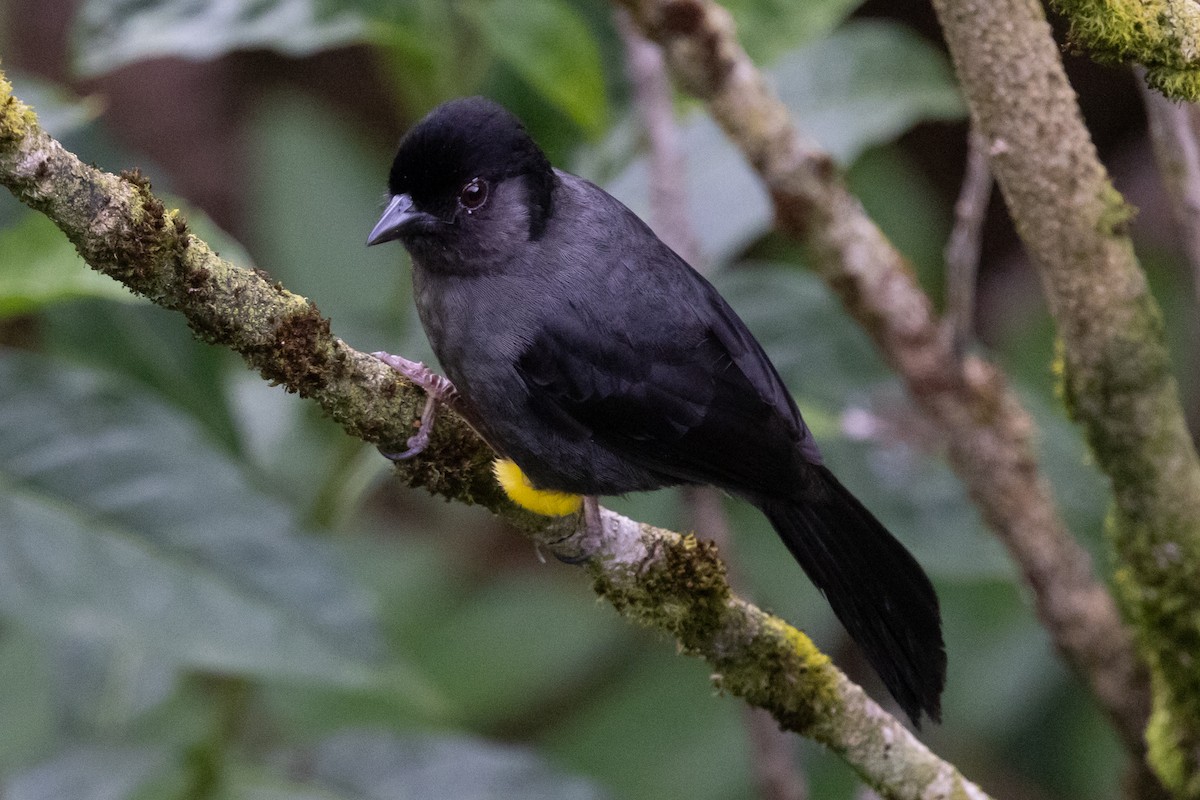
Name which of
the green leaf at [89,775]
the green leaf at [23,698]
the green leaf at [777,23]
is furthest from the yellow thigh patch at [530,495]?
the green leaf at [23,698]

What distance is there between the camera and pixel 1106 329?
7.16ft

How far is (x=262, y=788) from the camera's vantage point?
2963 millimetres

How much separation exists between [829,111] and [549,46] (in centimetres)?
99

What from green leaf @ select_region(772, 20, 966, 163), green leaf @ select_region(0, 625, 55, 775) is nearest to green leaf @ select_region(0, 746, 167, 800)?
green leaf @ select_region(0, 625, 55, 775)

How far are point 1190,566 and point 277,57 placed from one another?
243 inches

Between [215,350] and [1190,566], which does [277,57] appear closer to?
[215,350]

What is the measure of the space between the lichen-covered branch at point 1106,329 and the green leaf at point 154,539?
57.5 inches

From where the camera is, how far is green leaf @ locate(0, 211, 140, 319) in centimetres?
246

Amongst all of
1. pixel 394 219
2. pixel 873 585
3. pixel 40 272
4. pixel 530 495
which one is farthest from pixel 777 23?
pixel 40 272

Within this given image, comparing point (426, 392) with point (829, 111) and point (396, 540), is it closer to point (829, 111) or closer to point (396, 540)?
point (829, 111)

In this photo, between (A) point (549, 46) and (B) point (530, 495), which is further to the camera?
(A) point (549, 46)

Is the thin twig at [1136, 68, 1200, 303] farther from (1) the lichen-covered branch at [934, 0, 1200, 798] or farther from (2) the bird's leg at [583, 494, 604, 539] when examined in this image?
(2) the bird's leg at [583, 494, 604, 539]

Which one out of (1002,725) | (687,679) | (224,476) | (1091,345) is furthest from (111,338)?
(1002,725)

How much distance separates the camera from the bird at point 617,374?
2365 millimetres
